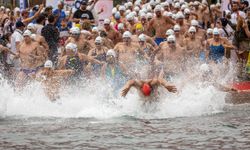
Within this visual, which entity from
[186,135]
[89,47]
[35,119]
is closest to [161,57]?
[89,47]

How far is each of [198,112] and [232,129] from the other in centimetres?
261

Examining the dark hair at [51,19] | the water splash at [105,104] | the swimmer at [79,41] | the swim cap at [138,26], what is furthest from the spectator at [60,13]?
the water splash at [105,104]

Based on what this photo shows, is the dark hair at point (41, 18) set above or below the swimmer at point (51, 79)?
above

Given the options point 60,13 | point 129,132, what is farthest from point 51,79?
point 60,13

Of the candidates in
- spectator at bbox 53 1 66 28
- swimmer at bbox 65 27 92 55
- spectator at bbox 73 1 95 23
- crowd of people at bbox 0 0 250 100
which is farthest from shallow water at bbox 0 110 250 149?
spectator at bbox 53 1 66 28

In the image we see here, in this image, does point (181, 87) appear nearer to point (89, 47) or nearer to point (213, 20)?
point (89, 47)

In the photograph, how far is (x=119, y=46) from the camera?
2302 centimetres

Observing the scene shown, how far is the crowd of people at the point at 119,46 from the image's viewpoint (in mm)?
21766

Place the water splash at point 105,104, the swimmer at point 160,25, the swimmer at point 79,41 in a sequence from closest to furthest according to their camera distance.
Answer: the water splash at point 105,104 < the swimmer at point 79,41 < the swimmer at point 160,25

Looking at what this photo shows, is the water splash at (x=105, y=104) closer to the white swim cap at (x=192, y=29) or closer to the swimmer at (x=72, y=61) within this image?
the swimmer at (x=72, y=61)

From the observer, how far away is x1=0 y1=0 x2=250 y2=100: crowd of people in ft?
71.4

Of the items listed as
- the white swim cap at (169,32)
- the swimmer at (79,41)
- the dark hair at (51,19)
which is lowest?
the swimmer at (79,41)

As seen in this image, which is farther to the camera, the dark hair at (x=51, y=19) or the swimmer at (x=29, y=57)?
the dark hair at (x=51, y=19)

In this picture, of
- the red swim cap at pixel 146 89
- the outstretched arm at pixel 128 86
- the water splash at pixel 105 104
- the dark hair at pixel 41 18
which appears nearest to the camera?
the outstretched arm at pixel 128 86
